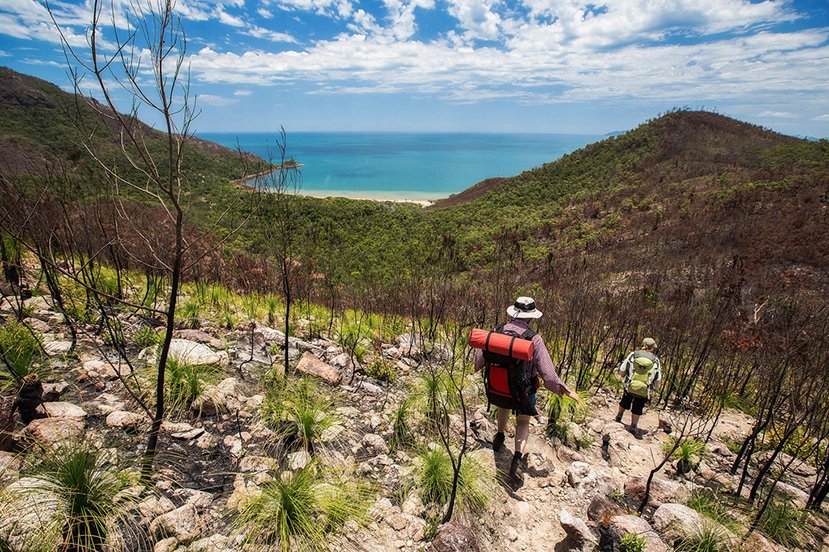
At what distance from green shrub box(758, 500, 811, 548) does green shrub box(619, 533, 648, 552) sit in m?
1.59

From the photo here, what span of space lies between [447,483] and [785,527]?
3.41 meters

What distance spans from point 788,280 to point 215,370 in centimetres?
1866

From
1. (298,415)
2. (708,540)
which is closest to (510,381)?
(708,540)

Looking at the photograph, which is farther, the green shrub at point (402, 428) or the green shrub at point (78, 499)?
the green shrub at point (402, 428)

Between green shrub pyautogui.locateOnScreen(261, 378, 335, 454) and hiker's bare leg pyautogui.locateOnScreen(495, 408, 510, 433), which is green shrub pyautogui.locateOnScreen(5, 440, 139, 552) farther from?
hiker's bare leg pyautogui.locateOnScreen(495, 408, 510, 433)

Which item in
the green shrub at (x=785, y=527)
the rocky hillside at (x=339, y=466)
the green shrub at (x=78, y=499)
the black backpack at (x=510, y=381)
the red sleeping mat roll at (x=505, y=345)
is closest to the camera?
the green shrub at (x=78, y=499)

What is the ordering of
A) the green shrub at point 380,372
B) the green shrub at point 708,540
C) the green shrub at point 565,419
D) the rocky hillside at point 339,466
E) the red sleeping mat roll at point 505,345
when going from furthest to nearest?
the green shrub at point 380,372, the green shrub at point 565,419, the red sleeping mat roll at point 505,345, the green shrub at point 708,540, the rocky hillside at point 339,466

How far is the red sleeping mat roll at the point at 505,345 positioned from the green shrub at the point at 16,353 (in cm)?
430

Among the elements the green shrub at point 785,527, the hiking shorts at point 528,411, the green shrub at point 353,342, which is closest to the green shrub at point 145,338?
the green shrub at point 353,342

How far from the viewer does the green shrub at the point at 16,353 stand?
3520mm

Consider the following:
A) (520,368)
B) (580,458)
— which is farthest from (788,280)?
(520,368)

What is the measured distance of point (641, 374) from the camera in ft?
18.9

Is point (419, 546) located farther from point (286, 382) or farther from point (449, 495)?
point (286, 382)

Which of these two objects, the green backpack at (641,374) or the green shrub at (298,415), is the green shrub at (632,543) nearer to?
the green shrub at (298,415)
